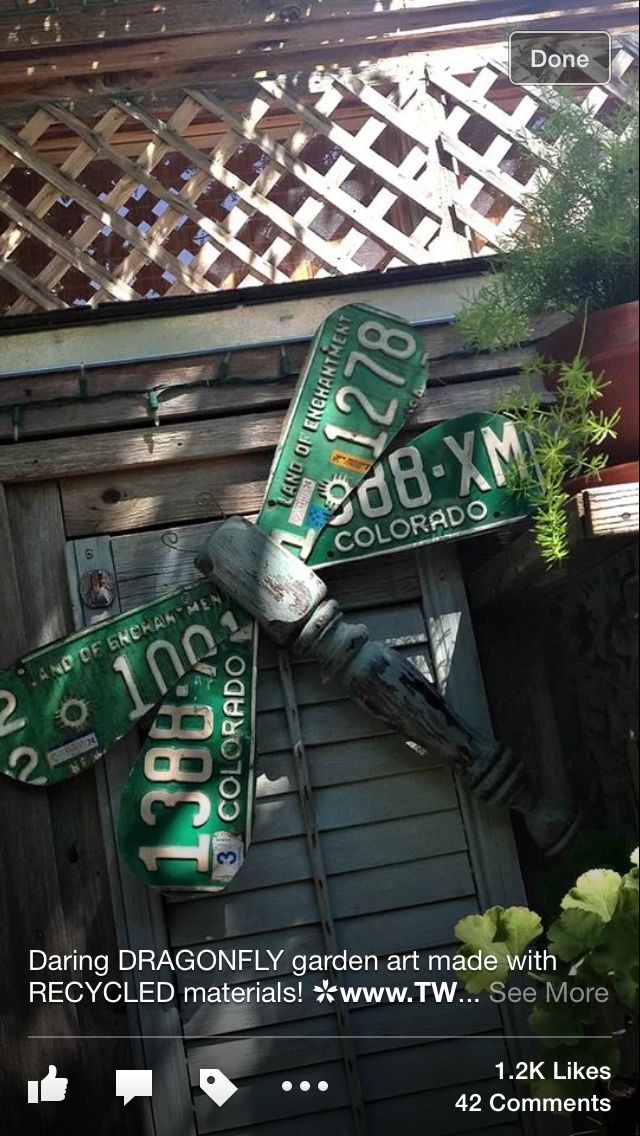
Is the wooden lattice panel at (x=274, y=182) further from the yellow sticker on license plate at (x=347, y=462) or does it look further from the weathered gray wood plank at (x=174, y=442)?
the yellow sticker on license plate at (x=347, y=462)

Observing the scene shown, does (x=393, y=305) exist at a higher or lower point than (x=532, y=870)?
higher

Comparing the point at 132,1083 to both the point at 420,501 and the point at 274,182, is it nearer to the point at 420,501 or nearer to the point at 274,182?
the point at 420,501

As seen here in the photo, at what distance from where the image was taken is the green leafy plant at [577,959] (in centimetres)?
171

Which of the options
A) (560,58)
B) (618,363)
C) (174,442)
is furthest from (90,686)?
(560,58)

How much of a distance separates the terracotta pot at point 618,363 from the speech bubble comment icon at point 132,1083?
137 centimetres

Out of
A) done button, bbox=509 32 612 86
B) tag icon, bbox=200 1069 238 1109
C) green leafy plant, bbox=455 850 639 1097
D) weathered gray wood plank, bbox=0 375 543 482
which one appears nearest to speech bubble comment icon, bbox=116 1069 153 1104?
tag icon, bbox=200 1069 238 1109

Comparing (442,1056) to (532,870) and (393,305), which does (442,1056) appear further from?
(393,305)

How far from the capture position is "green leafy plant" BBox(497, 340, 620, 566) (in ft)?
6.05

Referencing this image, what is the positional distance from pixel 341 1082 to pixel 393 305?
57.3 inches

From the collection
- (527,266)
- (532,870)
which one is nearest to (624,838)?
(532,870)

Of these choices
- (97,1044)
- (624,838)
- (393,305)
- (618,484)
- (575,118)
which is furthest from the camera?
(393,305)

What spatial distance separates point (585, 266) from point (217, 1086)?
155 cm

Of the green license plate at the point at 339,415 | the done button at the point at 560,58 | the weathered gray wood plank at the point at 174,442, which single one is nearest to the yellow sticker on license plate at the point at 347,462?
the green license plate at the point at 339,415

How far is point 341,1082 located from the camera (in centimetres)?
227
